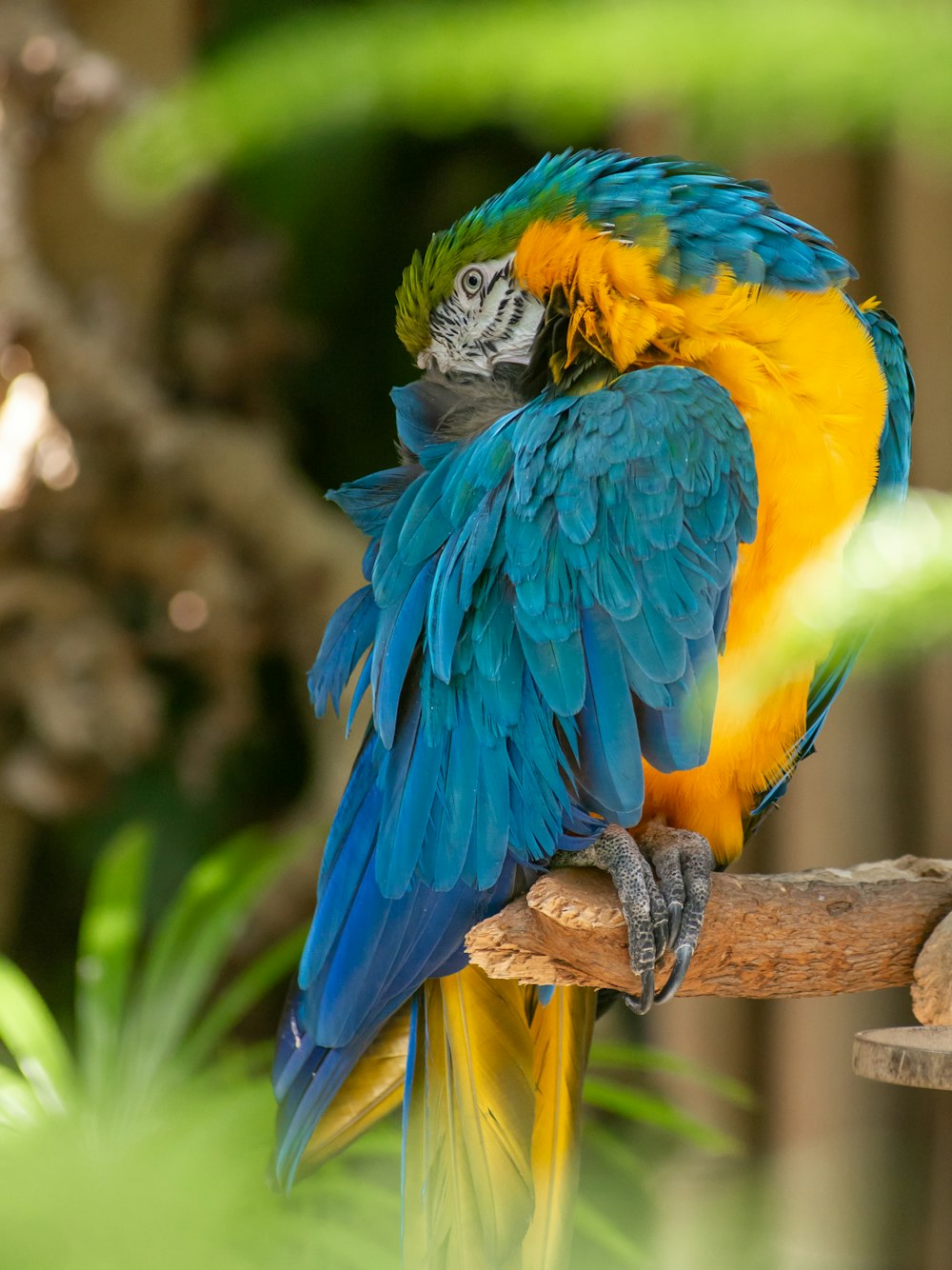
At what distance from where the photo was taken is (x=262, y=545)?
6.03 ft

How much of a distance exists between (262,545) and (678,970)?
1.19 metres

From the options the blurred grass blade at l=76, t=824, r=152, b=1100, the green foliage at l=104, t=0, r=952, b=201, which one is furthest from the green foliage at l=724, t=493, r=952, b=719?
the blurred grass blade at l=76, t=824, r=152, b=1100

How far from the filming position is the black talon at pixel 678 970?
2.58ft

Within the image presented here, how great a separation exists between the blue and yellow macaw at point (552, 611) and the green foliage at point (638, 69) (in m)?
0.52

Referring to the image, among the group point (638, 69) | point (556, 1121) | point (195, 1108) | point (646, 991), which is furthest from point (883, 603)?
point (195, 1108)

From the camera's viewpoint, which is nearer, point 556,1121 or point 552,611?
point 552,611

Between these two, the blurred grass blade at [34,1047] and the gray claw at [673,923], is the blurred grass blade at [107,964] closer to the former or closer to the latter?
the blurred grass blade at [34,1047]

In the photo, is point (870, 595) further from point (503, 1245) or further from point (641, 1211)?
point (641, 1211)

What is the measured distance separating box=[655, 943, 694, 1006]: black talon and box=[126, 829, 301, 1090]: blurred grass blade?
68 centimetres

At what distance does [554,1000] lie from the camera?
0.98 metres

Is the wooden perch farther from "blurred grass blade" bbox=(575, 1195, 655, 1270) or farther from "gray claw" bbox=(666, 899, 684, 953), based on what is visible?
"blurred grass blade" bbox=(575, 1195, 655, 1270)

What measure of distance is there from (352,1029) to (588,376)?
1.59ft

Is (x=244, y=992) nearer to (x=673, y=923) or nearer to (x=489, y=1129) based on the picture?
(x=489, y=1129)

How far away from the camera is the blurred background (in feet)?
5.29
